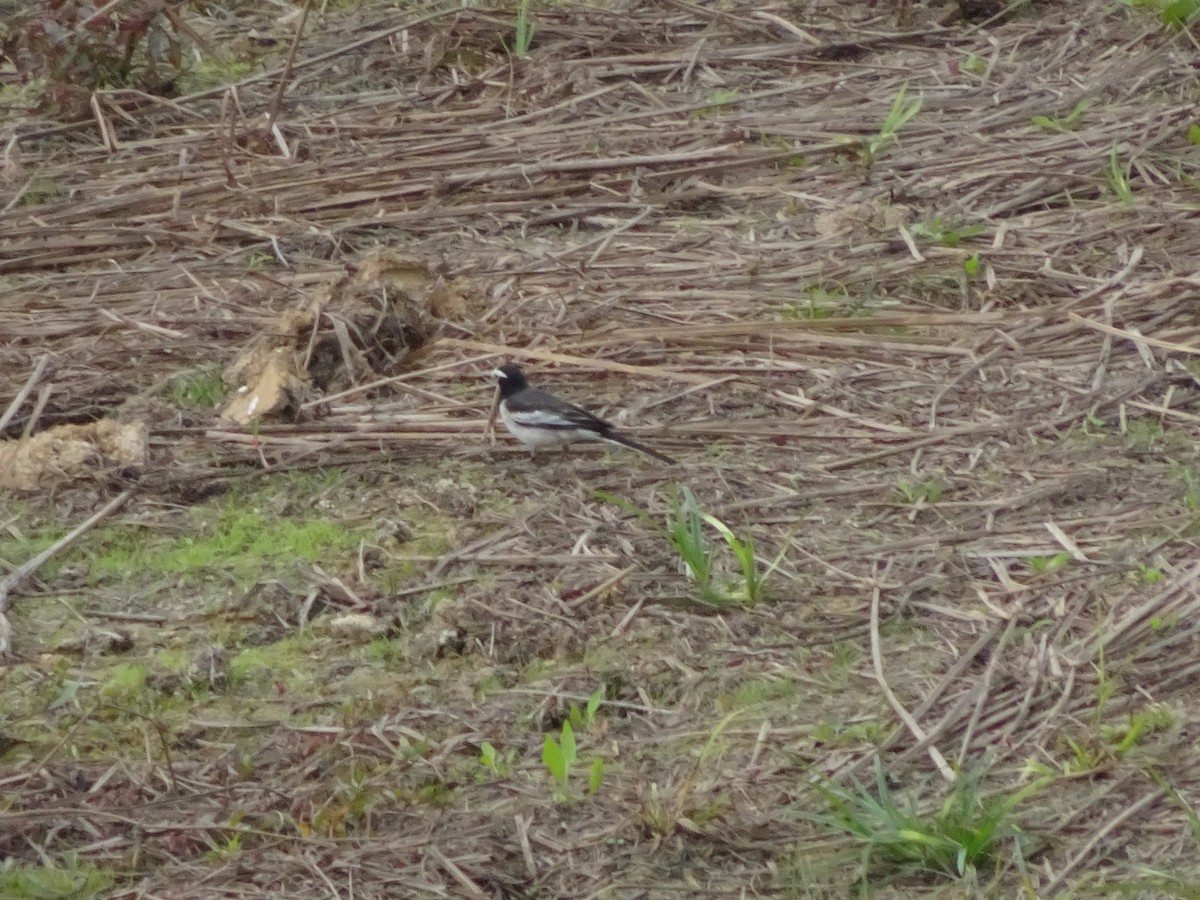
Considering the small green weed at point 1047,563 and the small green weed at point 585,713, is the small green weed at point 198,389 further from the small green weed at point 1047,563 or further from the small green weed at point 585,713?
the small green weed at point 1047,563

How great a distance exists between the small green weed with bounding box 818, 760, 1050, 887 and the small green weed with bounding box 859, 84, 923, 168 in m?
4.65

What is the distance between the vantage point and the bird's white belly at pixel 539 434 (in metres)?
6.06

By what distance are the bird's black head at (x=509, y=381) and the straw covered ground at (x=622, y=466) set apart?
190 mm

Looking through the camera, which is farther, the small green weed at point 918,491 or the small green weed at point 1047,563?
the small green weed at point 918,491

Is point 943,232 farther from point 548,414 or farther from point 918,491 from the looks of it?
point 548,414

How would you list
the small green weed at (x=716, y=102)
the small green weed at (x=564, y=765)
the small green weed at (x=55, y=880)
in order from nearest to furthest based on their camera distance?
the small green weed at (x=55, y=880) → the small green weed at (x=564, y=765) → the small green weed at (x=716, y=102)

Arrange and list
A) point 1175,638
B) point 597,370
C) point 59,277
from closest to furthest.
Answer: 1. point 1175,638
2. point 597,370
3. point 59,277

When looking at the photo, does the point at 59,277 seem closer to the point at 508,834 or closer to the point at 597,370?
the point at 597,370

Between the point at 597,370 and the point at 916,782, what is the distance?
2838mm

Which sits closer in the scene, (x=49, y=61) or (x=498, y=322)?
(x=498, y=322)

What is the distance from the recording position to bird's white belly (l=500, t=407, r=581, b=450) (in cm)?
606

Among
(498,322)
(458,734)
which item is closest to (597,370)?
(498,322)

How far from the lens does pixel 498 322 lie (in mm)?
7133

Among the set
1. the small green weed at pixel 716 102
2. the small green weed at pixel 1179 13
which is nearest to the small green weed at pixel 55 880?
the small green weed at pixel 716 102
